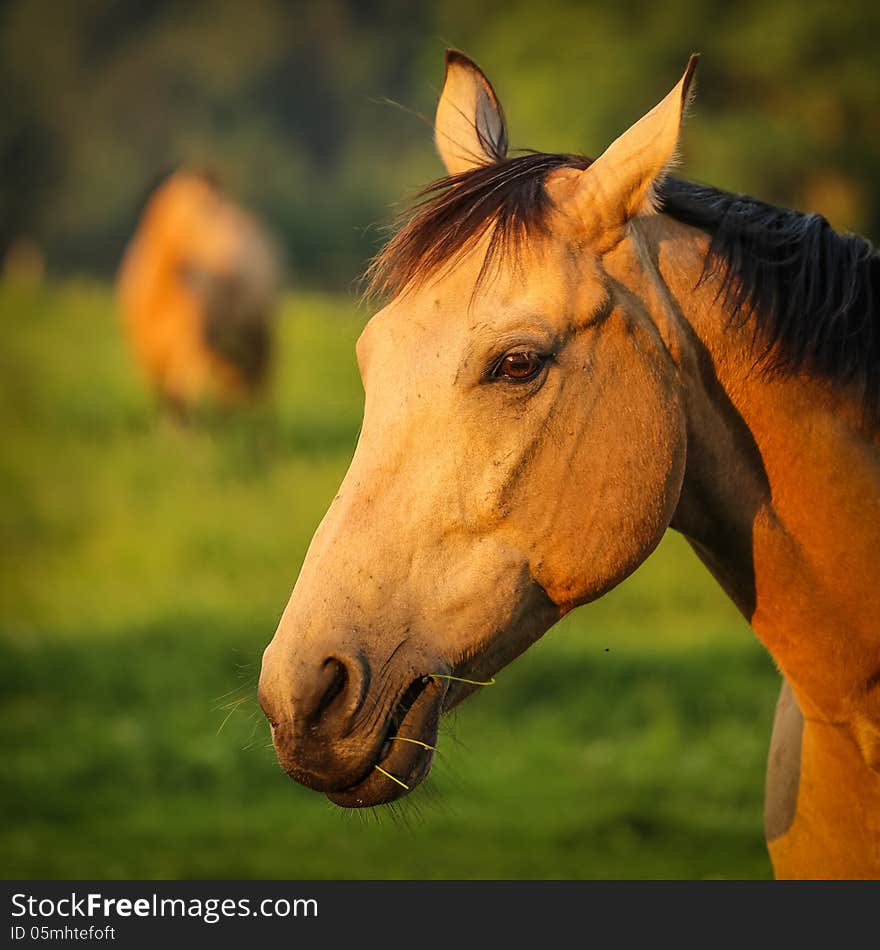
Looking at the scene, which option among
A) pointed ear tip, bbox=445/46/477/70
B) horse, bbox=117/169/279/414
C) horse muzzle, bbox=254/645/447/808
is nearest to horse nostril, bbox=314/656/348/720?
horse muzzle, bbox=254/645/447/808

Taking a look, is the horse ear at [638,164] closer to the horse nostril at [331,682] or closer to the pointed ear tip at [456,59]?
the pointed ear tip at [456,59]

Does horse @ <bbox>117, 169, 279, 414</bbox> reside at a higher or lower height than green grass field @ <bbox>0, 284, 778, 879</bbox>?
higher

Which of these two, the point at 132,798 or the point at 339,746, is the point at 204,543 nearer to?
the point at 132,798

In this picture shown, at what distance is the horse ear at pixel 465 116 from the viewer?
8.68 feet

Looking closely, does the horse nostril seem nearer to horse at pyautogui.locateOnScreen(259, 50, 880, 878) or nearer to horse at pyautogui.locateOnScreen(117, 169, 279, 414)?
horse at pyautogui.locateOnScreen(259, 50, 880, 878)

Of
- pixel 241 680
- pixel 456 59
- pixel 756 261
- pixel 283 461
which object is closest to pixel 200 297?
pixel 283 461

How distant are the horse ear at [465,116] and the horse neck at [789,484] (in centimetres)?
55

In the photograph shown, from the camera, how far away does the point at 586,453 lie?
215 centimetres

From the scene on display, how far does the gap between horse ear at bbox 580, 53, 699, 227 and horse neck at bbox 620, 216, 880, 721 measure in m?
0.09

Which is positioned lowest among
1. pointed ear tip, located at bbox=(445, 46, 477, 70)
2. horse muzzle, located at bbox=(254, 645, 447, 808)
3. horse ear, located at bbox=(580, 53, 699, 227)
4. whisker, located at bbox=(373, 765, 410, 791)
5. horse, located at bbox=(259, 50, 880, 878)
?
whisker, located at bbox=(373, 765, 410, 791)

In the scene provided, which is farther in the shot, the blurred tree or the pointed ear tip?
the blurred tree

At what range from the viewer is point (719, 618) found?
8320mm

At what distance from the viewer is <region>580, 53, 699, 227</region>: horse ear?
2.11 metres

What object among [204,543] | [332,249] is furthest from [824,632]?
[332,249]
